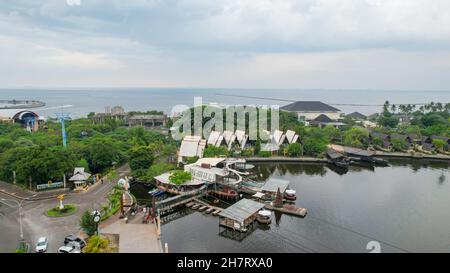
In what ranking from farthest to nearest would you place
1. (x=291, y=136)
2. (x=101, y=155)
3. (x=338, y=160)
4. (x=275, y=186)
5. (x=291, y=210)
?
(x=291, y=136)
(x=338, y=160)
(x=101, y=155)
(x=275, y=186)
(x=291, y=210)

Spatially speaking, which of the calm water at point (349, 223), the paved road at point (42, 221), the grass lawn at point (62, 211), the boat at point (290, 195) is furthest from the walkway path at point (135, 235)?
the boat at point (290, 195)

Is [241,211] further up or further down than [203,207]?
further up

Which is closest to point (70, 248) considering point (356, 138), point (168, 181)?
point (168, 181)

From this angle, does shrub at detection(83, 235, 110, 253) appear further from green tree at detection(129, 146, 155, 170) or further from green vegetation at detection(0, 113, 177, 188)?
green tree at detection(129, 146, 155, 170)

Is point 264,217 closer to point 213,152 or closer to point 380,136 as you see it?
point 213,152

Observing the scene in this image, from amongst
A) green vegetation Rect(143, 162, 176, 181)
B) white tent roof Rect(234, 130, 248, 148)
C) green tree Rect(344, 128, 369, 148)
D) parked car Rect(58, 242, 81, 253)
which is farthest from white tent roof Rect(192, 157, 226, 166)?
green tree Rect(344, 128, 369, 148)

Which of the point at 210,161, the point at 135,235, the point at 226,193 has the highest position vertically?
the point at 210,161

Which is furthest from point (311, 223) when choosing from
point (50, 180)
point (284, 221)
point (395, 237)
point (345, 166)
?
point (50, 180)

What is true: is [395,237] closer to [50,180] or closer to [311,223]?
[311,223]
